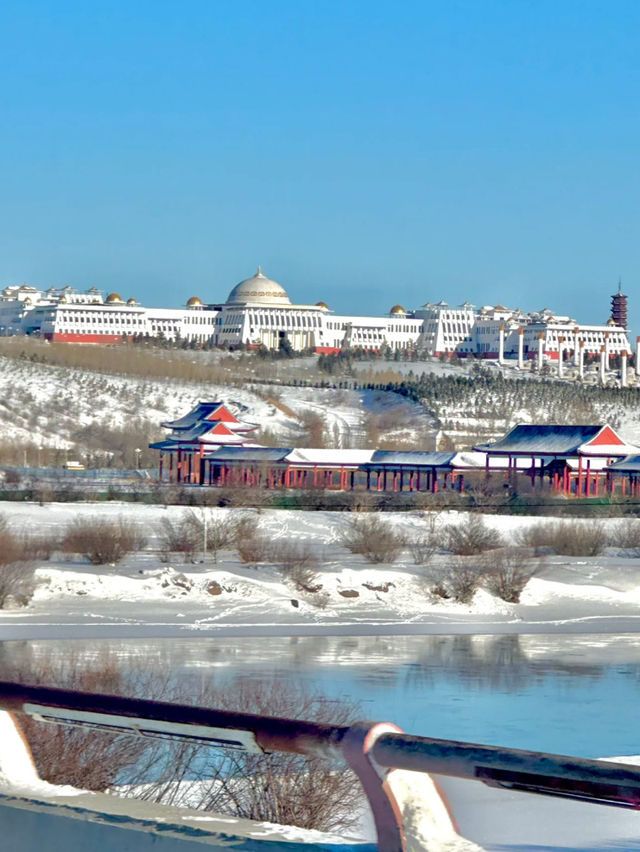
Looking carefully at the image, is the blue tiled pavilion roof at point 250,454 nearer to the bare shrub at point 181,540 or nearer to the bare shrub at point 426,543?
the bare shrub at point 426,543

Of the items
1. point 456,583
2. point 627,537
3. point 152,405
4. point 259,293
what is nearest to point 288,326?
point 259,293

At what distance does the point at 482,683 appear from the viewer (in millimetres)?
21078

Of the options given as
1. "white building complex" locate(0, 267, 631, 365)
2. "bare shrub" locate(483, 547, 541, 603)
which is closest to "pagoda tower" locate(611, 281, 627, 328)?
"white building complex" locate(0, 267, 631, 365)

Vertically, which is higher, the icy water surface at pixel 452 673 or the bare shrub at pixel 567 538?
the bare shrub at pixel 567 538

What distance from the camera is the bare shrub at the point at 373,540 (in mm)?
38844

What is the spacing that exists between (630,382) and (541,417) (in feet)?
95.5

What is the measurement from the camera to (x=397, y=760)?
4359 millimetres

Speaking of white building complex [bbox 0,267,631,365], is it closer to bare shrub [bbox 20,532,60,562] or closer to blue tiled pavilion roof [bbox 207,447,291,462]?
blue tiled pavilion roof [bbox 207,447,291,462]

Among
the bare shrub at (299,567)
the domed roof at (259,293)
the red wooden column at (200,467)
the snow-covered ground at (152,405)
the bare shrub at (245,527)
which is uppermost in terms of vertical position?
the domed roof at (259,293)

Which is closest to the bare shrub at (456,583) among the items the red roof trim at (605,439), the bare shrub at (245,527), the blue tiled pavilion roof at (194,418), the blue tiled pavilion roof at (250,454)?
the bare shrub at (245,527)

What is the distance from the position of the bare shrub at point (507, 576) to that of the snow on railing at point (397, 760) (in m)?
28.1

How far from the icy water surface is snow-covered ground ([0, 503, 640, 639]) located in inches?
69.7

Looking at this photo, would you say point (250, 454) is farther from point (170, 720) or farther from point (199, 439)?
point (170, 720)

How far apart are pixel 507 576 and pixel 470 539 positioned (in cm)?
704
